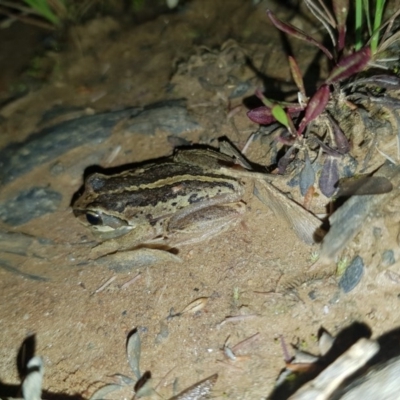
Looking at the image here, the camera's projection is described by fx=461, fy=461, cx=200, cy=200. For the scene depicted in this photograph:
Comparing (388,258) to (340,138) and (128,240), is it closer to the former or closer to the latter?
(340,138)

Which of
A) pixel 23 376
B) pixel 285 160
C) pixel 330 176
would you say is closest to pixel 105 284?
pixel 23 376

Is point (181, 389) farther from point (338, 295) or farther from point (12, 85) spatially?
point (12, 85)

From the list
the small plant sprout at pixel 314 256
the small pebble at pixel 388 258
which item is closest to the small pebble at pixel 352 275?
the small pebble at pixel 388 258

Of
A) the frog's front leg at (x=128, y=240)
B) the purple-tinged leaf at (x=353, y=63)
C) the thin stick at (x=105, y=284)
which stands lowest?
the thin stick at (x=105, y=284)

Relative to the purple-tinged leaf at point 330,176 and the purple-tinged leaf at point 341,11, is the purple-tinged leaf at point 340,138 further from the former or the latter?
the purple-tinged leaf at point 341,11

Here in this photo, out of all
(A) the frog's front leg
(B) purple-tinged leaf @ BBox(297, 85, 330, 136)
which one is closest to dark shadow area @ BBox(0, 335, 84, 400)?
(A) the frog's front leg

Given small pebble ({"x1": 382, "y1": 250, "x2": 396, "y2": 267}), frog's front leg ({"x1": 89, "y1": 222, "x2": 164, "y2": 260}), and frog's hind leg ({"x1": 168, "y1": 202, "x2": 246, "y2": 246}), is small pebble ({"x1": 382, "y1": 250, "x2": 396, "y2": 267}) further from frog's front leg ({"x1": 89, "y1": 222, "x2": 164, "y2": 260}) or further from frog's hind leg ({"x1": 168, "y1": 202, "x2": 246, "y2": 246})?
frog's front leg ({"x1": 89, "y1": 222, "x2": 164, "y2": 260})

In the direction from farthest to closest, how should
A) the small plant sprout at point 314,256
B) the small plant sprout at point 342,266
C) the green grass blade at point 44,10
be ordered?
the green grass blade at point 44,10
the small plant sprout at point 314,256
the small plant sprout at point 342,266
